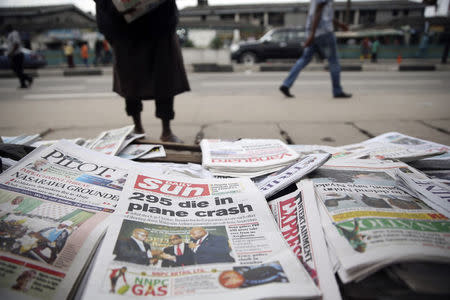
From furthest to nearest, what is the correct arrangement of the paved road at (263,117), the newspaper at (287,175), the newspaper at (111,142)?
the paved road at (263,117) → the newspaper at (111,142) → the newspaper at (287,175)

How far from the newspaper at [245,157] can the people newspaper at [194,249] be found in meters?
0.18

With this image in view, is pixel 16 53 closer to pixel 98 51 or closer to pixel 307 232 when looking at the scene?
pixel 307 232

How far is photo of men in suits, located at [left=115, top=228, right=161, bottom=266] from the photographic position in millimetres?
639

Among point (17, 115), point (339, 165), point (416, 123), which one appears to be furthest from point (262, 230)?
point (17, 115)

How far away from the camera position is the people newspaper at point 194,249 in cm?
57

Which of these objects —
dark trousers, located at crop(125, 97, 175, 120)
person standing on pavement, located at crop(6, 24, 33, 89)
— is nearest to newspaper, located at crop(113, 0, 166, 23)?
dark trousers, located at crop(125, 97, 175, 120)

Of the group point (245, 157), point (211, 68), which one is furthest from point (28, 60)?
point (245, 157)

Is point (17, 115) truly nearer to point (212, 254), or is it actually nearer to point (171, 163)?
point (171, 163)

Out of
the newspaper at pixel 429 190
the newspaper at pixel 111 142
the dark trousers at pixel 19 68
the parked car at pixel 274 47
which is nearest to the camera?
the newspaper at pixel 429 190

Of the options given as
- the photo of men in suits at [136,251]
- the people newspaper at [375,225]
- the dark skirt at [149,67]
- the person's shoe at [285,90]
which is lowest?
the photo of men in suits at [136,251]

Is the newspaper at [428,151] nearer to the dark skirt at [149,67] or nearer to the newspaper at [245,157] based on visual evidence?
the newspaper at [245,157]

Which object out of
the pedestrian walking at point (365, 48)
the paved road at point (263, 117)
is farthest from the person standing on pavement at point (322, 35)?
the pedestrian walking at point (365, 48)

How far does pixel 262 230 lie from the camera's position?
2.46ft

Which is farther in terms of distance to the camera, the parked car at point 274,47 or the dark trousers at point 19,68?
the parked car at point 274,47
